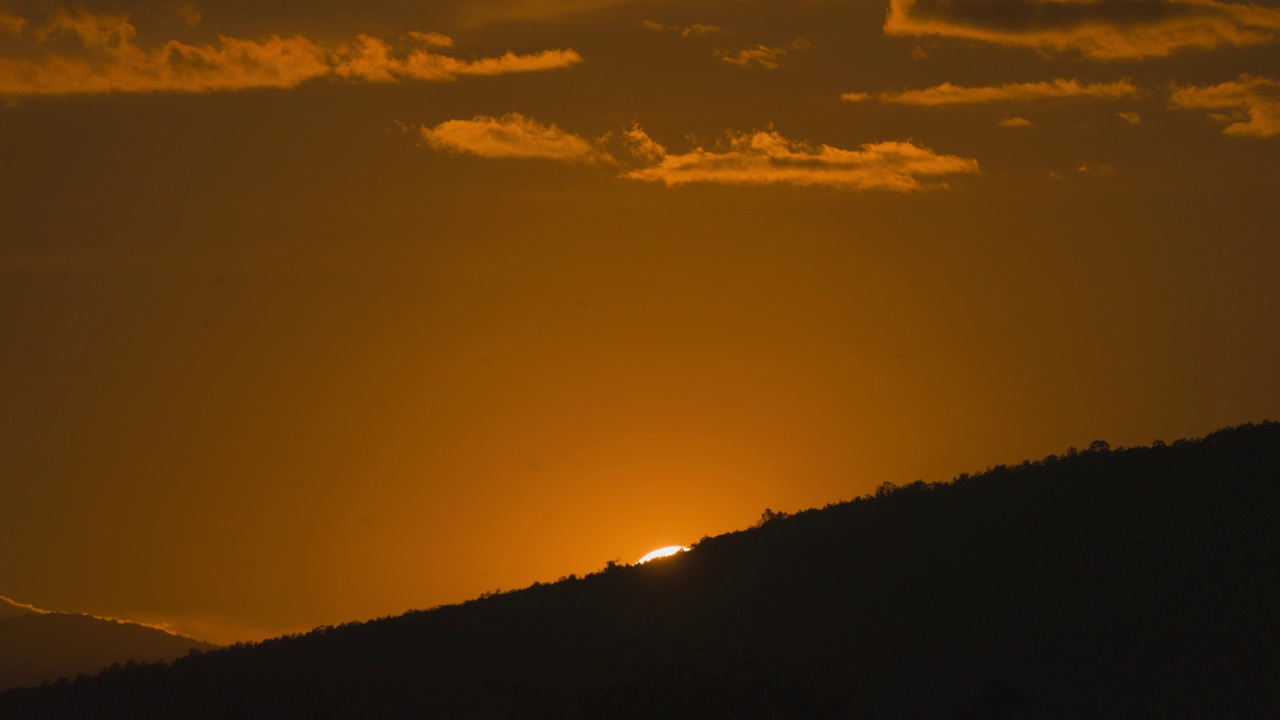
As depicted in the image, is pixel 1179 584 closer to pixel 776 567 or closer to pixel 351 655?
pixel 776 567

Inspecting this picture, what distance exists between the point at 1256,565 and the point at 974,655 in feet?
30.3

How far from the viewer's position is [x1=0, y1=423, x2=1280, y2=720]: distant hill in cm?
3984

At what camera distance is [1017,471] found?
54469 millimetres

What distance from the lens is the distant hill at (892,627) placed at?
131 ft

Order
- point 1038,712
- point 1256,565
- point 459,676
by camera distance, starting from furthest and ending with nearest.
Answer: point 459,676
point 1256,565
point 1038,712

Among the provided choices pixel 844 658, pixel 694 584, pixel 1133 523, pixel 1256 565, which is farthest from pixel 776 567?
pixel 1256 565

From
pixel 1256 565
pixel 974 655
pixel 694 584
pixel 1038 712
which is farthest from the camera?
pixel 694 584

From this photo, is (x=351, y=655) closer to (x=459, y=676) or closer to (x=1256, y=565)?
(x=459, y=676)

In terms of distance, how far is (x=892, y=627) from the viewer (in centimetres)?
4384

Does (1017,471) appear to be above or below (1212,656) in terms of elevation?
above

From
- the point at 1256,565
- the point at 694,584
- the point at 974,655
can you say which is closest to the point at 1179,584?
the point at 1256,565

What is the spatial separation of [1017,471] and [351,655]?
2389cm

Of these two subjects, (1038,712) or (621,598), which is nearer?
(1038,712)

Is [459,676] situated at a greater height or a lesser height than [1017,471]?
lesser
